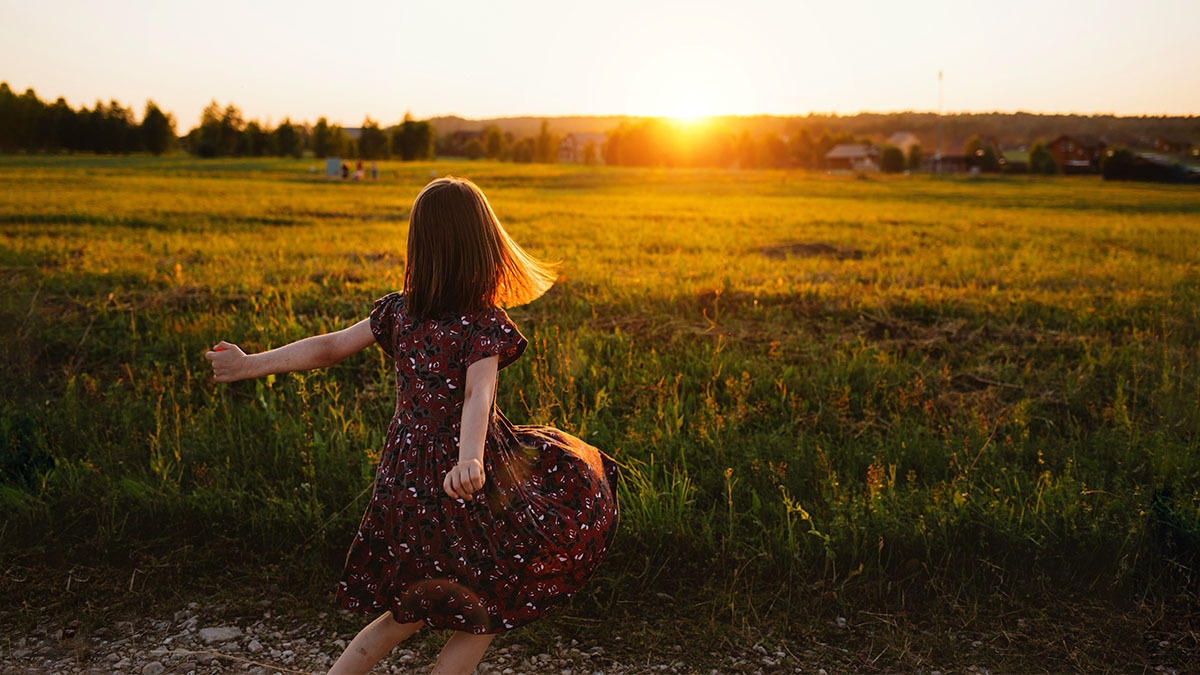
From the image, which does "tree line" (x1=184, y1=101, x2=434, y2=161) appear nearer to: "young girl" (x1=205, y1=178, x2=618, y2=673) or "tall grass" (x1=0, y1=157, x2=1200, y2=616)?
"tall grass" (x1=0, y1=157, x2=1200, y2=616)

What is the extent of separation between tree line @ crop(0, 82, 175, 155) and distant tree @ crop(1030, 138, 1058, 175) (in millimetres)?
76435

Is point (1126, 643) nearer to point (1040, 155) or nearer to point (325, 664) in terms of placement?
point (325, 664)

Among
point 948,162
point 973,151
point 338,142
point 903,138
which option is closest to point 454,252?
point 338,142

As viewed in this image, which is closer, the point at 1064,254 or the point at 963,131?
the point at 1064,254

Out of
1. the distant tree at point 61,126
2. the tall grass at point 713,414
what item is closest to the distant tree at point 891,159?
the distant tree at point 61,126

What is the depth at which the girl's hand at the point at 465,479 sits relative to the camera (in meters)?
2.12

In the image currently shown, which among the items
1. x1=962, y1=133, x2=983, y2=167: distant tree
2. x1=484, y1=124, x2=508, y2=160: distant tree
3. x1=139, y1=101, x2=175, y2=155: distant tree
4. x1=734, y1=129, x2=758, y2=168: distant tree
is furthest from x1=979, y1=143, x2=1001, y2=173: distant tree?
x1=139, y1=101, x2=175, y2=155: distant tree

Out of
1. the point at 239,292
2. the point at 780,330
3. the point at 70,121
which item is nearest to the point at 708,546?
the point at 780,330

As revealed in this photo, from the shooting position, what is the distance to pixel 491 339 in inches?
95.4

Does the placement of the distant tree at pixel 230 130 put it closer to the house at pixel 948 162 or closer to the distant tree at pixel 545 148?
the distant tree at pixel 545 148

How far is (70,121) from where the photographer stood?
60.8m

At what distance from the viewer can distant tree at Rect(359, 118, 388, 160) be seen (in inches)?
3041

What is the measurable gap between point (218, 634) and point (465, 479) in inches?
66.1

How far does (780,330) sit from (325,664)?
15.2 ft
